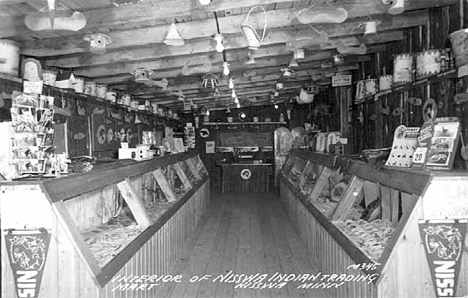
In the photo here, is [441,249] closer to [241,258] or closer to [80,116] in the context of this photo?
[241,258]

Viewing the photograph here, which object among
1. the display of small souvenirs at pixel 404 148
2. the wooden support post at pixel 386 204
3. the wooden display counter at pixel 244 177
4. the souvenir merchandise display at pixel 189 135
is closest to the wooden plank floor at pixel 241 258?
the wooden support post at pixel 386 204

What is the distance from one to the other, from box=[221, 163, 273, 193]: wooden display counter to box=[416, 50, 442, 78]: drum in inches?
371

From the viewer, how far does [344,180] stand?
544 centimetres

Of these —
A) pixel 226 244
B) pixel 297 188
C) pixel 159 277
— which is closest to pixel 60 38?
pixel 159 277

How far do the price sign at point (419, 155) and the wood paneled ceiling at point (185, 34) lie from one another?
164 centimetres

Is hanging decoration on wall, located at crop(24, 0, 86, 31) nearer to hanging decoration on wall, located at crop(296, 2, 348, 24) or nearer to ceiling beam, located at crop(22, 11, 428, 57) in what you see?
ceiling beam, located at crop(22, 11, 428, 57)

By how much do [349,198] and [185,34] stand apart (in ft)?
8.50

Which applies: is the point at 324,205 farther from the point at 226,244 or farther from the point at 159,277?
the point at 159,277

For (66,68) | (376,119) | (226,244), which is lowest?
(226,244)

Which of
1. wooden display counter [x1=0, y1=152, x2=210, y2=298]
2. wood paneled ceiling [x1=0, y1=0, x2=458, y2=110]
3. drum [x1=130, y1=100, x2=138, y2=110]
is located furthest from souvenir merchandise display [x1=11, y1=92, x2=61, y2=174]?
drum [x1=130, y1=100, x2=138, y2=110]

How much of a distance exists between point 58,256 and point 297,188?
549cm

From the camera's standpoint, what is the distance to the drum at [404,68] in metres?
5.26

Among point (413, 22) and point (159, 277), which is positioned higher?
point (413, 22)

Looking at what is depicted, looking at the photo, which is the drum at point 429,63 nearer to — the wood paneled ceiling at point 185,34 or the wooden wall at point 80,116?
the wood paneled ceiling at point 185,34
